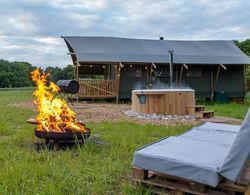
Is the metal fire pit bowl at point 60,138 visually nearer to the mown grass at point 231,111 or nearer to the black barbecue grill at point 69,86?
the mown grass at point 231,111

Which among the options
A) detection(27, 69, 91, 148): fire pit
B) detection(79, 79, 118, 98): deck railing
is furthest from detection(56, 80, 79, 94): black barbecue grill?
detection(27, 69, 91, 148): fire pit

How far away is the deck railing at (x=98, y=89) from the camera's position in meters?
15.8

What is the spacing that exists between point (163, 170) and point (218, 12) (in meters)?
19.4

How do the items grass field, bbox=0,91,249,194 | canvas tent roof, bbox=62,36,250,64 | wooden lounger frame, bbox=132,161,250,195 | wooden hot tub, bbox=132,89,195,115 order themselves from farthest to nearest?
canvas tent roof, bbox=62,36,250,64
wooden hot tub, bbox=132,89,195,115
grass field, bbox=0,91,249,194
wooden lounger frame, bbox=132,161,250,195

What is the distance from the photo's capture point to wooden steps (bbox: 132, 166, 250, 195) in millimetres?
2771

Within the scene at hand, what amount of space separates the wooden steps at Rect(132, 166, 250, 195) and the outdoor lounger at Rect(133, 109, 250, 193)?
0.37 feet

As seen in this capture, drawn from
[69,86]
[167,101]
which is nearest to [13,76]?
[69,86]

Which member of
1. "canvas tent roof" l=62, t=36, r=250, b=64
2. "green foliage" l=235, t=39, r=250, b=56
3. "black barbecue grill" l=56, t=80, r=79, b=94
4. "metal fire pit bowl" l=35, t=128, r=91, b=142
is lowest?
"metal fire pit bowl" l=35, t=128, r=91, b=142

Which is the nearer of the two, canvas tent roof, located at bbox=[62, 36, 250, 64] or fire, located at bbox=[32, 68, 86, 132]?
fire, located at bbox=[32, 68, 86, 132]

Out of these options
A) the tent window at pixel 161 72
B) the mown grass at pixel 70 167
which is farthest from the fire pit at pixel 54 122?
the tent window at pixel 161 72

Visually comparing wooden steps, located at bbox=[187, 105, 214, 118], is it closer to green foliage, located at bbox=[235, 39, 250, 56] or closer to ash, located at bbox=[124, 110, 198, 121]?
ash, located at bbox=[124, 110, 198, 121]

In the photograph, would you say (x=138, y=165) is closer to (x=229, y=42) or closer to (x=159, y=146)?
(x=159, y=146)

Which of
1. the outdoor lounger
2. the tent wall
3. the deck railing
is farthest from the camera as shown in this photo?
the tent wall

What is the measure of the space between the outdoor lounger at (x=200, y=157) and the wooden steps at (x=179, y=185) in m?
0.11
